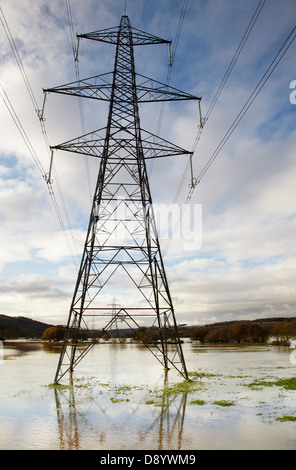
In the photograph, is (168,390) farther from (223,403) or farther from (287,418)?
(287,418)

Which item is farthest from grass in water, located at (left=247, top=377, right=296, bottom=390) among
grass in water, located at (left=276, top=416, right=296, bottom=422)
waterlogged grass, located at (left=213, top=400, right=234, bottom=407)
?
grass in water, located at (left=276, top=416, right=296, bottom=422)

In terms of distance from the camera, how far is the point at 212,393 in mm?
16844

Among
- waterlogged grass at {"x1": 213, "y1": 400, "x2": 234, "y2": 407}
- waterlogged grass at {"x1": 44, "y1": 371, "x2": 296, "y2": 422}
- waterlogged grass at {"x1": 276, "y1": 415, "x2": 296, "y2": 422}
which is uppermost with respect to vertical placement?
waterlogged grass at {"x1": 276, "y1": 415, "x2": 296, "y2": 422}

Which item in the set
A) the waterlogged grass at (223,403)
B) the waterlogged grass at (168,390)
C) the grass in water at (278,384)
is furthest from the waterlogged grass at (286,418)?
the grass in water at (278,384)

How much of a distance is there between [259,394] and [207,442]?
332 inches

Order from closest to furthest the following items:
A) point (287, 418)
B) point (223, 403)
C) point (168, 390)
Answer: point (287, 418) < point (223, 403) < point (168, 390)

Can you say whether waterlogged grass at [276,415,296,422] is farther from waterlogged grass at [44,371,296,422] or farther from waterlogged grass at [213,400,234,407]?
waterlogged grass at [213,400,234,407]

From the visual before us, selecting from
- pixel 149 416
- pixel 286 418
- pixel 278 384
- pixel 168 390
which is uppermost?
pixel 286 418

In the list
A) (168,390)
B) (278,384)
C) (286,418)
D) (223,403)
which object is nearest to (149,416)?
(223,403)

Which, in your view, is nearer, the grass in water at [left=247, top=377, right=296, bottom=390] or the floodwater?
the floodwater

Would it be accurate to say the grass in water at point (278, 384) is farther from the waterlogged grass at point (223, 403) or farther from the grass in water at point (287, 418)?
the grass in water at point (287, 418)

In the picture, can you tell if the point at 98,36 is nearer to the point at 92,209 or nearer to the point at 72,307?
the point at 92,209

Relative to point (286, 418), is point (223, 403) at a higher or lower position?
lower

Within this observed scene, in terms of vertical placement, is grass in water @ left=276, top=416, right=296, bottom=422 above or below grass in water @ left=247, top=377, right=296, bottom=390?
above
